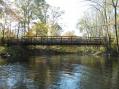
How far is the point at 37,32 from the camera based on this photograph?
8044cm

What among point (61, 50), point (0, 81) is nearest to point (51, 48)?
point (61, 50)

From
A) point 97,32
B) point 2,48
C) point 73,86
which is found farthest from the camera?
point 97,32

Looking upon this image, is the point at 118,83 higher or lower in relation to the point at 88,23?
lower

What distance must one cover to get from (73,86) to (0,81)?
496 cm

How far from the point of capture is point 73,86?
63.5ft

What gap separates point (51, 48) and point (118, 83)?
58.0m

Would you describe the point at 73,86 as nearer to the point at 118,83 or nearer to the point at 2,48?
the point at 118,83

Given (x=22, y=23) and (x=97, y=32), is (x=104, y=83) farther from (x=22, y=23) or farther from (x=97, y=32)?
(x=97, y=32)

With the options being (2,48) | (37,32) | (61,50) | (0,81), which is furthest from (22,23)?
(0,81)

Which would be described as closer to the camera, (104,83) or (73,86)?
(73,86)

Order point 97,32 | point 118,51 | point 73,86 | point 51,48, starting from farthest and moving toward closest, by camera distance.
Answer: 1. point 97,32
2. point 51,48
3. point 118,51
4. point 73,86

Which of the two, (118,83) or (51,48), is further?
(51,48)

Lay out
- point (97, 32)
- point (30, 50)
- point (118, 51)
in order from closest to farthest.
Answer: point (118, 51)
point (30, 50)
point (97, 32)

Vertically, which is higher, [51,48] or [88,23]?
[88,23]
